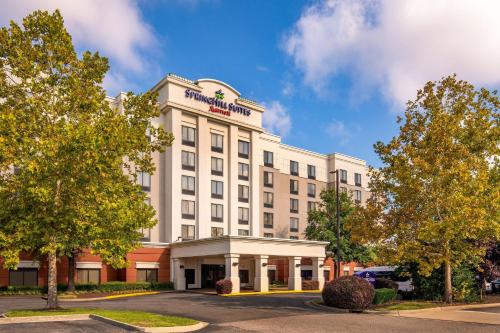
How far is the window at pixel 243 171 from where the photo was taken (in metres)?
59.3

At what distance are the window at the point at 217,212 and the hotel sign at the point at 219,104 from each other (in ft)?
36.6

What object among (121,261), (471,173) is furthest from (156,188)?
(471,173)

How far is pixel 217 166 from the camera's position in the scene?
56969mm

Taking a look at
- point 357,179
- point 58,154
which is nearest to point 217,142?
point 357,179

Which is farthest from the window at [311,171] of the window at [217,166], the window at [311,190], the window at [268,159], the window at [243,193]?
the window at [217,166]

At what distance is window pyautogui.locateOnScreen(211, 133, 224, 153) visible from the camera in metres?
56.8

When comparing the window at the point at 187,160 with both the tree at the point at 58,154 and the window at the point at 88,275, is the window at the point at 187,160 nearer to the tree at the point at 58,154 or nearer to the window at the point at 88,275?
the window at the point at 88,275

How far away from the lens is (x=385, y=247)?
28000mm

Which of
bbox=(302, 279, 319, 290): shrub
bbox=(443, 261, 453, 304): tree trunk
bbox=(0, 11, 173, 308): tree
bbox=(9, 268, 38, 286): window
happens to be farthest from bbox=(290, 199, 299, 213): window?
bbox=(0, 11, 173, 308): tree

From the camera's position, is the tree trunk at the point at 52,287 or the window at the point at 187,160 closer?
the tree trunk at the point at 52,287

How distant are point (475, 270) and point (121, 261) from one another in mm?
22479

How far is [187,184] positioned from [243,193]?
28.5ft

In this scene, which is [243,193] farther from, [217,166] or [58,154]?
[58,154]

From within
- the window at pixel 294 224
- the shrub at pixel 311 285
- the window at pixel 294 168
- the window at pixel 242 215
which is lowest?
the shrub at pixel 311 285
